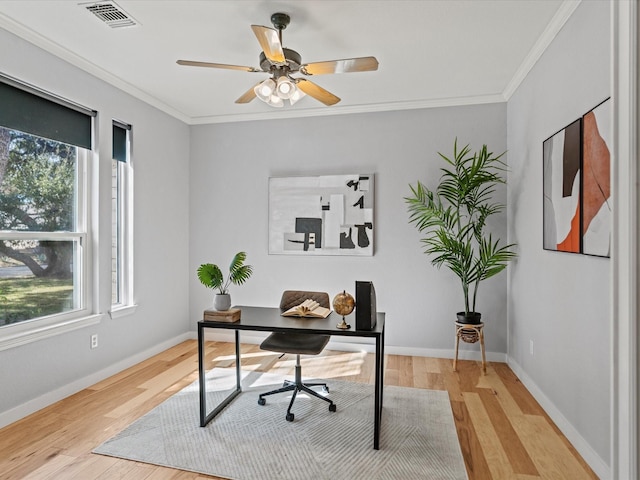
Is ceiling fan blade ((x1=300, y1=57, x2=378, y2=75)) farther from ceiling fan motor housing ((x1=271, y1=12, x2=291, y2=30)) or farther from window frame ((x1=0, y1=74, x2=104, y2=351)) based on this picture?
window frame ((x1=0, y1=74, x2=104, y2=351))

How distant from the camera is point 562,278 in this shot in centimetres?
254

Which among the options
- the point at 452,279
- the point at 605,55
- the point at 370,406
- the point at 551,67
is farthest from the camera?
the point at 452,279

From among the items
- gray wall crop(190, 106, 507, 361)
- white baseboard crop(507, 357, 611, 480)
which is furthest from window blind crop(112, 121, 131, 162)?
white baseboard crop(507, 357, 611, 480)

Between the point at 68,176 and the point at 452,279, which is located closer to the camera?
the point at 68,176

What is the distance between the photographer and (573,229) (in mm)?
2320

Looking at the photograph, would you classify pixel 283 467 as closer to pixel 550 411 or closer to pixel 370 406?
pixel 370 406

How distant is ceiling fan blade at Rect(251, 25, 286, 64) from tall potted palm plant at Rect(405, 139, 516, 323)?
1900 mm

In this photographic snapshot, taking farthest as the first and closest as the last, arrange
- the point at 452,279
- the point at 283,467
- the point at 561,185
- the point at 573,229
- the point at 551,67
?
the point at 452,279, the point at 551,67, the point at 561,185, the point at 573,229, the point at 283,467

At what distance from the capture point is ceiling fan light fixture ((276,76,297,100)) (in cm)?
248

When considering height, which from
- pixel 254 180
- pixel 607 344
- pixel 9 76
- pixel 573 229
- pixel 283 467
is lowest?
pixel 283 467

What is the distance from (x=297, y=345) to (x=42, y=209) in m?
2.19

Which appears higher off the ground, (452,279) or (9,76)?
(9,76)

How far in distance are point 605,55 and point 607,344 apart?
1.46 metres

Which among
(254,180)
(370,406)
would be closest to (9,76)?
(254,180)
